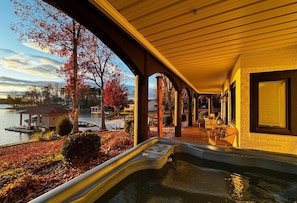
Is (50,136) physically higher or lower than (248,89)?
lower

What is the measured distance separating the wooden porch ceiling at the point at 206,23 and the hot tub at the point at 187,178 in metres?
1.88

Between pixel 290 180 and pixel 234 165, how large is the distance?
63 centimetres

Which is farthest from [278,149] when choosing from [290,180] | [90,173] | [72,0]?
[72,0]

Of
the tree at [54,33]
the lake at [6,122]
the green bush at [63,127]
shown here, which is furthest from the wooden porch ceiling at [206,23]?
the green bush at [63,127]

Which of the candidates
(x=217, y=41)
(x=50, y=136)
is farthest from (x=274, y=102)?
(x=50, y=136)

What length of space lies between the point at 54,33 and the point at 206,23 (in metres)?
7.35

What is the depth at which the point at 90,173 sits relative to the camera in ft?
4.85

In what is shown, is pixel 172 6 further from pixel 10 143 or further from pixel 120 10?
pixel 10 143

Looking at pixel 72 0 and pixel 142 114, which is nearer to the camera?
pixel 72 0

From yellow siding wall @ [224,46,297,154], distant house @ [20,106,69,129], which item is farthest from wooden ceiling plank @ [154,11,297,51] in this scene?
distant house @ [20,106,69,129]

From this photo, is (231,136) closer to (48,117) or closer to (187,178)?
(187,178)

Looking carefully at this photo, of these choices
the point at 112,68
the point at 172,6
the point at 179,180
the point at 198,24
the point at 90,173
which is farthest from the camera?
the point at 112,68

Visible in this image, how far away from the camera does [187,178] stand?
2008 mm

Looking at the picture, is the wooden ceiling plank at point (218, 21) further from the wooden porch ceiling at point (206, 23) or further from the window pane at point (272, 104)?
the window pane at point (272, 104)
